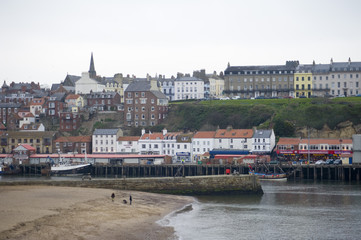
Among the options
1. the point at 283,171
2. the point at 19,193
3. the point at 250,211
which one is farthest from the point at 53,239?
the point at 283,171

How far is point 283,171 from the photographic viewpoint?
8644cm

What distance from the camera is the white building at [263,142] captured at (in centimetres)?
9706

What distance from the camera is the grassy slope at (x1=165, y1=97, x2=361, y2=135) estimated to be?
106438mm

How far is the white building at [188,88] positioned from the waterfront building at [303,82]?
23248mm

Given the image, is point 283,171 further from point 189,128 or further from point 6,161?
point 6,161

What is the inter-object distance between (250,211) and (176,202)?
28.4 ft

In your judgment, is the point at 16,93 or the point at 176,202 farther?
the point at 16,93

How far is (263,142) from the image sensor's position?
319 ft

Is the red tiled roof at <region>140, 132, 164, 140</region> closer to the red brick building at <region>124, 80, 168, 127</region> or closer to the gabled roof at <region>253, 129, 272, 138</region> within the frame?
the red brick building at <region>124, 80, 168, 127</region>

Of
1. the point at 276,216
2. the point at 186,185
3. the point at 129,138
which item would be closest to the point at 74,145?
the point at 129,138

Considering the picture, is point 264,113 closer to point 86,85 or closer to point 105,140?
point 105,140

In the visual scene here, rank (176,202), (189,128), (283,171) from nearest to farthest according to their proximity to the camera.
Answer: (176,202), (283,171), (189,128)

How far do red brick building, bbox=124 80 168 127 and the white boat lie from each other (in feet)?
86.2

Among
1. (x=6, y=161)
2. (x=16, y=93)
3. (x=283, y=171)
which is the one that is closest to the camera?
(x=283, y=171)
